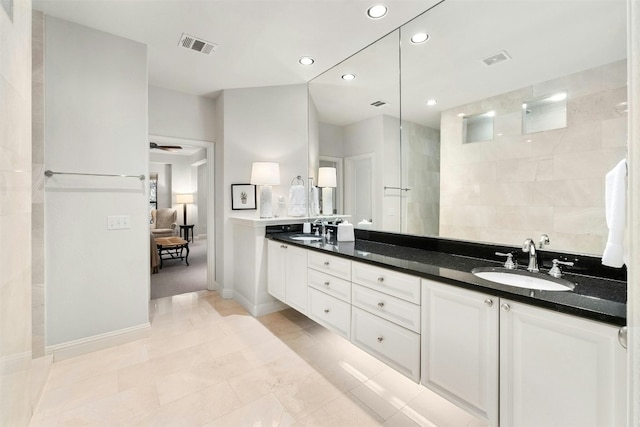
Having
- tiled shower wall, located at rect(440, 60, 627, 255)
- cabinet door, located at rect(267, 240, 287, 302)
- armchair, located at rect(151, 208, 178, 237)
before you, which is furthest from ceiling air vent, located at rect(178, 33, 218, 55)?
armchair, located at rect(151, 208, 178, 237)

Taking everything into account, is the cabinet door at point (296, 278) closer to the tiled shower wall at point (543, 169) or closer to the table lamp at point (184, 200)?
the tiled shower wall at point (543, 169)

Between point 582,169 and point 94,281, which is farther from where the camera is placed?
point 94,281

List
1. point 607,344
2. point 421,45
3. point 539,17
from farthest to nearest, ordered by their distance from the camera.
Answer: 1. point 421,45
2. point 539,17
3. point 607,344

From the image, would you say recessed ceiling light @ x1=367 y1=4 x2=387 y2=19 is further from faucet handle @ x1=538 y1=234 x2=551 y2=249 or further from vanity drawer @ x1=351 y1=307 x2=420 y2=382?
vanity drawer @ x1=351 y1=307 x2=420 y2=382

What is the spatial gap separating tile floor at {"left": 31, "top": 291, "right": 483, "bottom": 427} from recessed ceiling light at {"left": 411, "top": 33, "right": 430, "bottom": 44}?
8.63 feet

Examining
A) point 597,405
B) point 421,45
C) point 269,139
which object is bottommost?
point 597,405

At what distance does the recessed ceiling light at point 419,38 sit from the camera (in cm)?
227

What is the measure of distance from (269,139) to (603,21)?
122 inches

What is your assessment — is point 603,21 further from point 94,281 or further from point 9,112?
point 94,281

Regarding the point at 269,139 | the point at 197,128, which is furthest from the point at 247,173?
the point at 197,128

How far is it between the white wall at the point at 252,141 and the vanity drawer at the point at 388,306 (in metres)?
1.95

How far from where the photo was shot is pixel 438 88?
221cm

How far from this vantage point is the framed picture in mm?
3576

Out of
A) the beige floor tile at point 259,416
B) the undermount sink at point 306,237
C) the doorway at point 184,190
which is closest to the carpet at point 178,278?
the doorway at point 184,190
